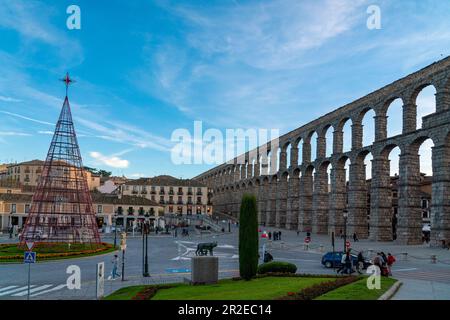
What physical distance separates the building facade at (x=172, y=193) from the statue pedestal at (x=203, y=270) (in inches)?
3736

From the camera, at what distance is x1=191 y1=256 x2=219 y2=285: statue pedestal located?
19.9 metres

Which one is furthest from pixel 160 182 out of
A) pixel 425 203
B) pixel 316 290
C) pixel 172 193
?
pixel 316 290

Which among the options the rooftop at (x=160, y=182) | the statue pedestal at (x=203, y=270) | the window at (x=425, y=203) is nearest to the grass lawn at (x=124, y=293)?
the statue pedestal at (x=203, y=270)

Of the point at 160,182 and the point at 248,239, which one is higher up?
the point at 160,182

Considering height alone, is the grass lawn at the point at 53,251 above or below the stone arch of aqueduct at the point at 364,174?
below

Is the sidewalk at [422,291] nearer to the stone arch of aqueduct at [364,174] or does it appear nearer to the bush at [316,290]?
the bush at [316,290]

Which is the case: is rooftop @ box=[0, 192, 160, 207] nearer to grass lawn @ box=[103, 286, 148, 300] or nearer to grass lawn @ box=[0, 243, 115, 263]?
grass lawn @ box=[0, 243, 115, 263]

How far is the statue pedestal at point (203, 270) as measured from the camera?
1992 cm

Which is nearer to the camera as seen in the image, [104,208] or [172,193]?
[104,208]

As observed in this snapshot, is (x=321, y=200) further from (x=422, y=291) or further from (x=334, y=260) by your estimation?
(x=422, y=291)

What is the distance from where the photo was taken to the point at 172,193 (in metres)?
117

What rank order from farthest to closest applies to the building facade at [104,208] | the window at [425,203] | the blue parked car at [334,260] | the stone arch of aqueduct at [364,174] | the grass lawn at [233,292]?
the window at [425,203] → the building facade at [104,208] → the stone arch of aqueduct at [364,174] → the blue parked car at [334,260] → the grass lawn at [233,292]

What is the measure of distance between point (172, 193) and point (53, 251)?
80763 mm

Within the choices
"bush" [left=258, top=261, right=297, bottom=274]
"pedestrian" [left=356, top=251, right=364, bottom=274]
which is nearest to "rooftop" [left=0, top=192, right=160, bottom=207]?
"pedestrian" [left=356, top=251, right=364, bottom=274]
